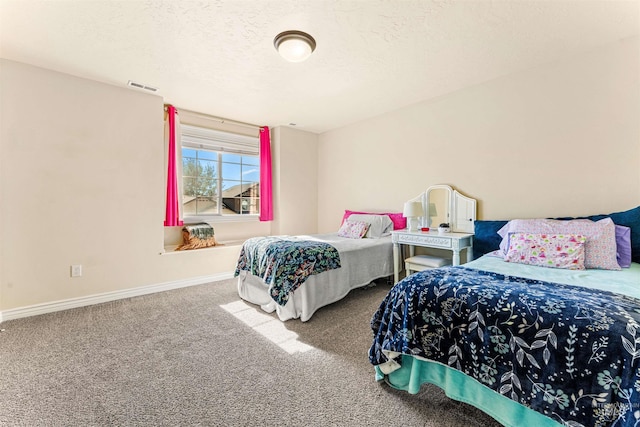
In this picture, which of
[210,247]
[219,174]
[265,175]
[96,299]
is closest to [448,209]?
[265,175]

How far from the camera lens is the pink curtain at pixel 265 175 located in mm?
4492

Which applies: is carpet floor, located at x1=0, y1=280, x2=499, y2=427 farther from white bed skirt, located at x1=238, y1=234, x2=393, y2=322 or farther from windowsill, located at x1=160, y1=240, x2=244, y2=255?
windowsill, located at x1=160, y1=240, x2=244, y2=255

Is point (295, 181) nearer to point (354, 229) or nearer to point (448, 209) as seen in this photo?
point (354, 229)

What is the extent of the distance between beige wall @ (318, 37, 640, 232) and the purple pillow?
37cm

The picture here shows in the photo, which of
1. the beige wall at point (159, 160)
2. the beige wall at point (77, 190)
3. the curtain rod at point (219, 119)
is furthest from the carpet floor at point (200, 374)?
the curtain rod at point (219, 119)

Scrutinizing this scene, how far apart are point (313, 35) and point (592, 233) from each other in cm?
263

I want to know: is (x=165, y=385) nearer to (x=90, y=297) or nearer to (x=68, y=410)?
(x=68, y=410)

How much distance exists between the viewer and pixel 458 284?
4.61 ft

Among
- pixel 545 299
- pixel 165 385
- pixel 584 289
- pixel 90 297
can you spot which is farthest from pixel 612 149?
pixel 90 297

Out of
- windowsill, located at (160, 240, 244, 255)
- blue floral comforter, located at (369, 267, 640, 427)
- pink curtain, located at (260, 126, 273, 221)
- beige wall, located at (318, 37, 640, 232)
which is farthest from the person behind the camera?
pink curtain, located at (260, 126, 273, 221)

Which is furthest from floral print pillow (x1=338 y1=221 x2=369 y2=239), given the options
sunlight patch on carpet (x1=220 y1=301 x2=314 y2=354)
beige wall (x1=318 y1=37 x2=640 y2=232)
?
sunlight patch on carpet (x1=220 y1=301 x2=314 y2=354)

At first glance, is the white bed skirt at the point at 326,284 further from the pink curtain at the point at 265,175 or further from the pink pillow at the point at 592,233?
the pink curtain at the point at 265,175

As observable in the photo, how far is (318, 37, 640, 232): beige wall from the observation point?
7.25ft

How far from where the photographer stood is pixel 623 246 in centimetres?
194
